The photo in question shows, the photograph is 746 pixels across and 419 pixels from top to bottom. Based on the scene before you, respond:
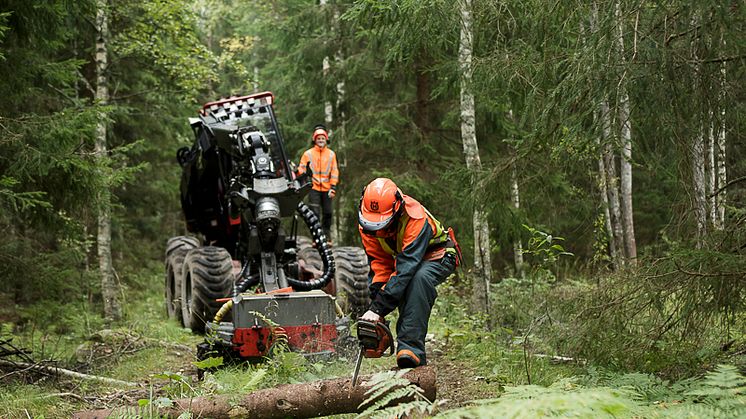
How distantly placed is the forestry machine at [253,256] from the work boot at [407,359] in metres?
1.54

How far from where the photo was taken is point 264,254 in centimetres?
846

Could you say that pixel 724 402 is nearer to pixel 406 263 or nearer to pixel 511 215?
pixel 406 263

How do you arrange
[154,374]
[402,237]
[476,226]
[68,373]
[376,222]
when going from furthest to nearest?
[476,226] < [68,373] < [402,237] < [376,222] < [154,374]

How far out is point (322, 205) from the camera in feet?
40.0

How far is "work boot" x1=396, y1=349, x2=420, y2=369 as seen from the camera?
550 centimetres

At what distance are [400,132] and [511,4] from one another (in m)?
7.60

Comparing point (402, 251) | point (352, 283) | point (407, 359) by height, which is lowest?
point (407, 359)

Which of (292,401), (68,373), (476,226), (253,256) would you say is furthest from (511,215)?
(68,373)

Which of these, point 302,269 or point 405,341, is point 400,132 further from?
point 405,341

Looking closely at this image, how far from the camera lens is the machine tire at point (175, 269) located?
11062mm

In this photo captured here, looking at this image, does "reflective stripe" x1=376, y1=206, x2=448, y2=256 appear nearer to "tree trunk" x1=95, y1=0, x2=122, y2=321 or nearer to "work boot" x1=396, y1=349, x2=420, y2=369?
"work boot" x1=396, y1=349, x2=420, y2=369

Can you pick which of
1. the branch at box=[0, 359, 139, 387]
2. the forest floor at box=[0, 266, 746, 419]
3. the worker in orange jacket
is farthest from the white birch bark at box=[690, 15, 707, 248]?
the worker in orange jacket

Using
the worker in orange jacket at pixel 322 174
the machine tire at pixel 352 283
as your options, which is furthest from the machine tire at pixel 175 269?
the machine tire at pixel 352 283

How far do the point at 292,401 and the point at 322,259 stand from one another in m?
4.21
